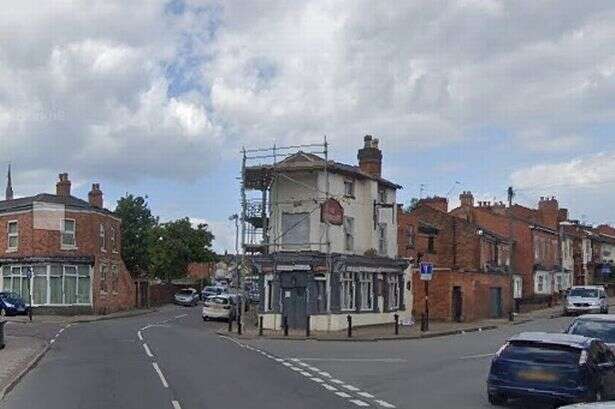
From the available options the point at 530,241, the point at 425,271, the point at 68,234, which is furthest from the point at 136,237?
the point at 425,271

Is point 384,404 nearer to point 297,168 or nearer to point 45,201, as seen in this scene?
point 297,168

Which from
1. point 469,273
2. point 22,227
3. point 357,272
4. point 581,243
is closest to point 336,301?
point 357,272

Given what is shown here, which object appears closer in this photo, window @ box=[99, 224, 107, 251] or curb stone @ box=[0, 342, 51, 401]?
curb stone @ box=[0, 342, 51, 401]

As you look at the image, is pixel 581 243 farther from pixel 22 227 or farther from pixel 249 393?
pixel 249 393

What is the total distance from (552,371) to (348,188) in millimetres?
31467

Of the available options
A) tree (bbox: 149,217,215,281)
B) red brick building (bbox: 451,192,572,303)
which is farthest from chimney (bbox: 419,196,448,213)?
tree (bbox: 149,217,215,281)

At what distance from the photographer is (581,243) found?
308 ft

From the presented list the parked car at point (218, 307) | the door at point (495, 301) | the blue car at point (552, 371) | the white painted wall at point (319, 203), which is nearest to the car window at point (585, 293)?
the door at point (495, 301)

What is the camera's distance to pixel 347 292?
45844 mm

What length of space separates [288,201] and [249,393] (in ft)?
92.7

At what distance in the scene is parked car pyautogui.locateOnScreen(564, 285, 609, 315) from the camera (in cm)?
5966

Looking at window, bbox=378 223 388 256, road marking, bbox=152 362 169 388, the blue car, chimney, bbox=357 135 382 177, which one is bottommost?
road marking, bbox=152 362 169 388

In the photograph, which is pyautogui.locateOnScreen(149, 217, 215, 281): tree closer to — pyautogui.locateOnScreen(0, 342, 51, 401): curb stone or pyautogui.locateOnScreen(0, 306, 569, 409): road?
pyautogui.locateOnScreen(0, 306, 569, 409): road

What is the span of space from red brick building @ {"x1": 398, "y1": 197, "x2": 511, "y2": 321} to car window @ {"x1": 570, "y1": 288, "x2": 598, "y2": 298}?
427cm
